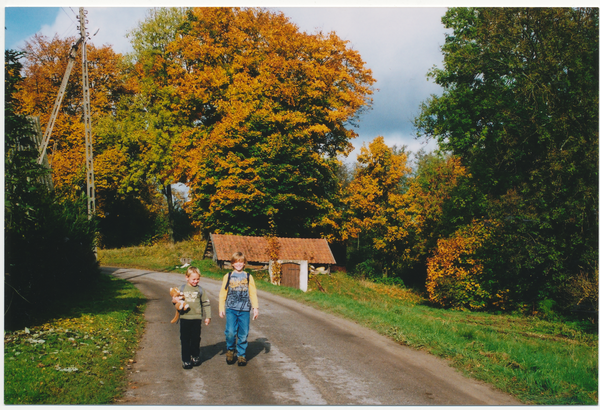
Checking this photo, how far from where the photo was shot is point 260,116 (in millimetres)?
32844

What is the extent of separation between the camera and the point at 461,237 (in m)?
28.4

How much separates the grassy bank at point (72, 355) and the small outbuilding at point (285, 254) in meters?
15.4

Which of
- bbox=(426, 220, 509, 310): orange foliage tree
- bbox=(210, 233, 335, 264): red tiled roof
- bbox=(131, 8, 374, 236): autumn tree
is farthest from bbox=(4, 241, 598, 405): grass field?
bbox=(131, 8, 374, 236): autumn tree

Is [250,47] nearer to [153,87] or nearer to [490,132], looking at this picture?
[153,87]

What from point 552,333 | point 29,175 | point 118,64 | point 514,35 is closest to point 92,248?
point 29,175

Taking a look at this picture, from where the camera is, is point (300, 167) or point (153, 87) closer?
point (300, 167)

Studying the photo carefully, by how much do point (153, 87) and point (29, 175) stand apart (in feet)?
108

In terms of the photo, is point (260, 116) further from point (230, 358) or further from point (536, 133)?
point (230, 358)

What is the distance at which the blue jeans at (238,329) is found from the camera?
26.6 ft

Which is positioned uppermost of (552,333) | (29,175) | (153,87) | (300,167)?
(153,87)

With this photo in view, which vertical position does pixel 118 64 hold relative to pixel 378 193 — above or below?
above

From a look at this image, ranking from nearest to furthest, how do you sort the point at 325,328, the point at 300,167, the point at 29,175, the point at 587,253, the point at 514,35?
the point at 29,175 < the point at 325,328 < the point at 587,253 < the point at 514,35 < the point at 300,167

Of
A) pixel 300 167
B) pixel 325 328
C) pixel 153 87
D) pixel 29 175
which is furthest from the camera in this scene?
pixel 153 87

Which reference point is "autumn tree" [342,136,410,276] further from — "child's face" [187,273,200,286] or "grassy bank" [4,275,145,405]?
"child's face" [187,273,200,286]
